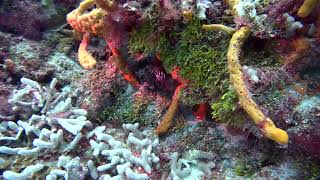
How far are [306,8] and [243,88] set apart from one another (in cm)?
79

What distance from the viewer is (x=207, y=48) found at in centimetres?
268

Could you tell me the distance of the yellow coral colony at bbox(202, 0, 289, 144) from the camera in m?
2.11

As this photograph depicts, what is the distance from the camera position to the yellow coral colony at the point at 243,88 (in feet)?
6.93

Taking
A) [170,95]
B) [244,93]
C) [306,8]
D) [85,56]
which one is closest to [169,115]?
[170,95]

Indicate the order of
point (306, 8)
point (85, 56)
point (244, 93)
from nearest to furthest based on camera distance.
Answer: point (244, 93)
point (306, 8)
point (85, 56)

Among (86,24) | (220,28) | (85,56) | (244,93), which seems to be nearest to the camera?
(244,93)

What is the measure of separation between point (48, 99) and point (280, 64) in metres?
2.20

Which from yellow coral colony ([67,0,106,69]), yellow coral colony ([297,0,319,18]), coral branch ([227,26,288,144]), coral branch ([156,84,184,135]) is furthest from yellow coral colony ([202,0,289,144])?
yellow coral colony ([67,0,106,69])

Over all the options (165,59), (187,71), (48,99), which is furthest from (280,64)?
(48,99)

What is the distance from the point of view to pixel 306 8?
7.75ft

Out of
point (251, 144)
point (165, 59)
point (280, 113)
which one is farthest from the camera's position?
point (165, 59)

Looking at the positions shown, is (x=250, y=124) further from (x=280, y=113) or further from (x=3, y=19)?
(x=3, y=19)

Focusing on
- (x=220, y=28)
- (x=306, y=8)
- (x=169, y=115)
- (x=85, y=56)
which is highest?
(x=306, y=8)

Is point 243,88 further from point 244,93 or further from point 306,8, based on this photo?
point 306,8
